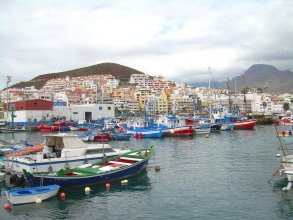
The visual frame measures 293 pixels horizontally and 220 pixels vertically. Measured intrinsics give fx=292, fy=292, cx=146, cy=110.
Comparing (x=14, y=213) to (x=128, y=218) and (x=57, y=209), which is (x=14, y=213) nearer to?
(x=57, y=209)

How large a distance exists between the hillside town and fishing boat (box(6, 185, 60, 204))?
36.9m

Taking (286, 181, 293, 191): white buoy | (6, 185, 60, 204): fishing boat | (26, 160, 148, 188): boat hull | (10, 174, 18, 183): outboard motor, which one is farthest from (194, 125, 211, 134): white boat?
(6, 185, 60, 204): fishing boat

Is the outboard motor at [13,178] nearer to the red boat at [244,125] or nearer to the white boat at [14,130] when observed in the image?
the red boat at [244,125]

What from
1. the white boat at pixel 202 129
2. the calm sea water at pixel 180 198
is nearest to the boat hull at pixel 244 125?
the white boat at pixel 202 129

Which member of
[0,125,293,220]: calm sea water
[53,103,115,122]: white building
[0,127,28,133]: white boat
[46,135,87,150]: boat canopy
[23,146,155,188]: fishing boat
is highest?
[53,103,115,122]: white building

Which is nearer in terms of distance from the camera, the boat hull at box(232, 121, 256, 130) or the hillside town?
the boat hull at box(232, 121, 256, 130)

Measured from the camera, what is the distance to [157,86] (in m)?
164

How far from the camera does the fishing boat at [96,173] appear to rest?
15.6 meters

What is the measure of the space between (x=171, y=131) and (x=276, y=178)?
1189 inches

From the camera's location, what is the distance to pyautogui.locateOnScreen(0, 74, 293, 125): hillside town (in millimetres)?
73500

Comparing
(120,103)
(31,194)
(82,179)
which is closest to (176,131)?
(82,179)

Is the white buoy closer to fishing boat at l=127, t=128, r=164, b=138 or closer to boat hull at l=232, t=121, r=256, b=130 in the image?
fishing boat at l=127, t=128, r=164, b=138

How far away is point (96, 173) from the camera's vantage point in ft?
55.1

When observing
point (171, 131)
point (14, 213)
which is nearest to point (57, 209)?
point (14, 213)
